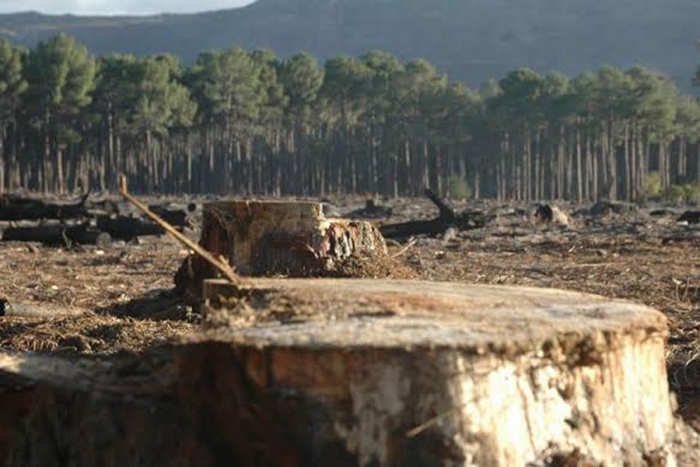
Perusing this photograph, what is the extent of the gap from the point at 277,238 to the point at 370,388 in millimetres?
3981

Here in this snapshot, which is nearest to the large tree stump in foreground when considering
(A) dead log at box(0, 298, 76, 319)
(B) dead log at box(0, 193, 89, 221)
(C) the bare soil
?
(C) the bare soil

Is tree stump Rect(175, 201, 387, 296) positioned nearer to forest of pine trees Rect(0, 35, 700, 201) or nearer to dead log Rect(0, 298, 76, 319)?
dead log Rect(0, 298, 76, 319)

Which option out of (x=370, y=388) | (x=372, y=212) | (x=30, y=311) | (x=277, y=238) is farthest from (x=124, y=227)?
(x=370, y=388)

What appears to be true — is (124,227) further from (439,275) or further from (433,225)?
(439,275)

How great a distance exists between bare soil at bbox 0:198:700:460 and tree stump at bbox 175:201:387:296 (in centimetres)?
23

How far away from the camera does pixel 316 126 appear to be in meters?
97.3

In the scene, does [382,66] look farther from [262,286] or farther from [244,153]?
[262,286]

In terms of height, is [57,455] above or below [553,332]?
below

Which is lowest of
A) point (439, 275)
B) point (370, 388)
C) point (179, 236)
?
point (439, 275)

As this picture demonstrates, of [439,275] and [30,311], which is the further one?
[439,275]

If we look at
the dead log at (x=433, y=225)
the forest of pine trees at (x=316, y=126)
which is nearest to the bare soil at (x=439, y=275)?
the dead log at (x=433, y=225)

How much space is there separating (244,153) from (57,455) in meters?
92.8

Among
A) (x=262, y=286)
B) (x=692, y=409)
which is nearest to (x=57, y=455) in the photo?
(x=262, y=286)

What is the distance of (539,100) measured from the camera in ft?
279
